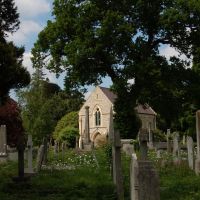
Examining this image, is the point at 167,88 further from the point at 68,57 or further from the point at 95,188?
the point at 95,188

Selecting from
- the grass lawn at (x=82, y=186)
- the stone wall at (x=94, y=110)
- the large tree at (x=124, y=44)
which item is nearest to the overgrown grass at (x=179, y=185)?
the grass lawn at (x=82, y=186)

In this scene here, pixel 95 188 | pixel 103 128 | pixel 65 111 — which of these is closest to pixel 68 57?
pixel 95 188

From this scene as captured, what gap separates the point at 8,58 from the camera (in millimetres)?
12891

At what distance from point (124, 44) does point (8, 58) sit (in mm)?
25132

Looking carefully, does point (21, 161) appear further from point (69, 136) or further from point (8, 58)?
point (69, 136)

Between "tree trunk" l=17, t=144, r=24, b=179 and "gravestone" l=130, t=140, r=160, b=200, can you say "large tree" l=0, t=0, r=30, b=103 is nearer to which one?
"tree trunk" l=17, t=144, r=24, b=179

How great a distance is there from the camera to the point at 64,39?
130ft

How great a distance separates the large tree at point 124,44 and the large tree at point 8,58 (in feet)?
76.9

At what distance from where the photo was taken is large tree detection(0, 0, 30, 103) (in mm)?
12875

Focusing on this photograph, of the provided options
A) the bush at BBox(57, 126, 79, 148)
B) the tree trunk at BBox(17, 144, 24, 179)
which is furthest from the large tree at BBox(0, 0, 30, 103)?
the bush at BBox(57, 126, 79, 148)

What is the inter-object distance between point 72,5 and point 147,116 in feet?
146

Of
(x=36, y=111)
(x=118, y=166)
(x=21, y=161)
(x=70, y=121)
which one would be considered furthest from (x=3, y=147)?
(x=70, y=121)

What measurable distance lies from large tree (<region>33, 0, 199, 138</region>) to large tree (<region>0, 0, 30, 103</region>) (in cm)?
2344

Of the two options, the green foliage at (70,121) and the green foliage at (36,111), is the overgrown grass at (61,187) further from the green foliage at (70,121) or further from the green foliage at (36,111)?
the green foliage at (70,121)
